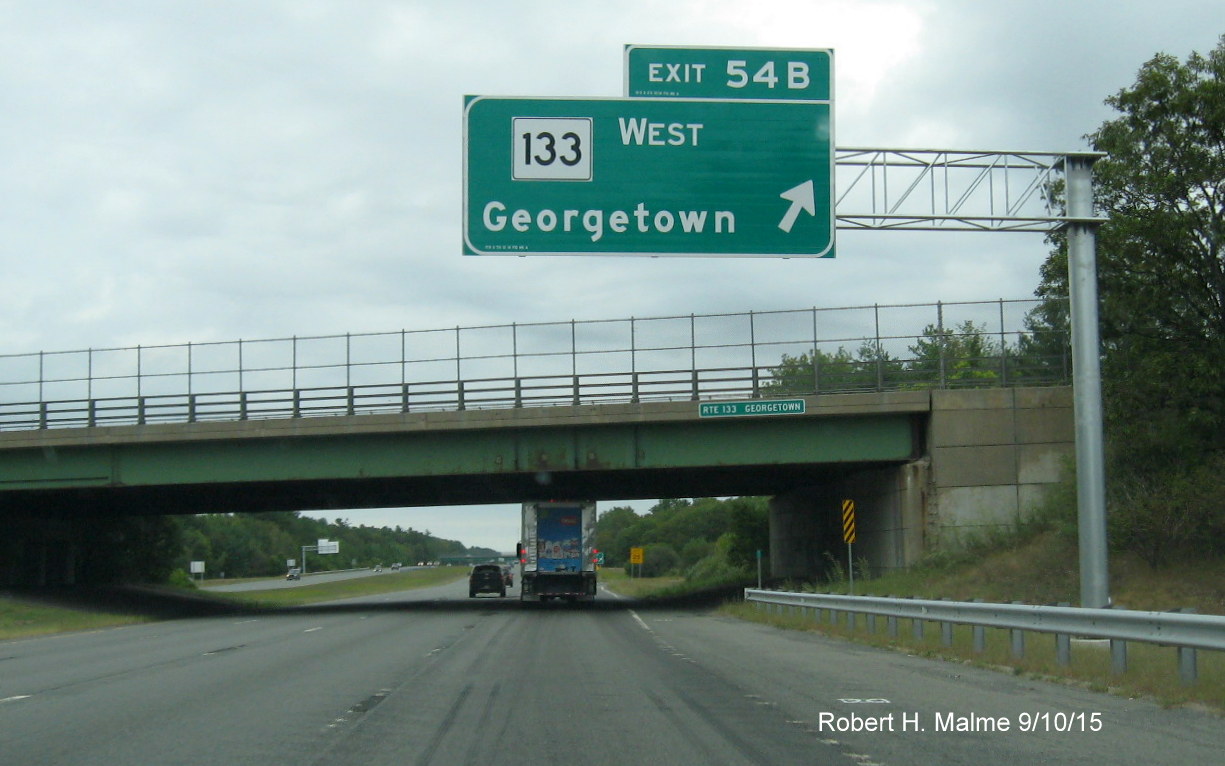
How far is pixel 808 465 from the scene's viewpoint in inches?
1428

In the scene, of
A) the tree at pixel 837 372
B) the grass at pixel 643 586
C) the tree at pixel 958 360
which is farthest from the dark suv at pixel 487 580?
the tree at pixel 958 360

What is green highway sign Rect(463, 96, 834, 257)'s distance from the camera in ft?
60.1

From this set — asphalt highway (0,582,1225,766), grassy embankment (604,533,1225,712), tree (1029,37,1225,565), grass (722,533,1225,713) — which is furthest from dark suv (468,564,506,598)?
asphalt highway (0,582,1225,766)

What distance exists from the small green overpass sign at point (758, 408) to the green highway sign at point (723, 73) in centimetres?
1623

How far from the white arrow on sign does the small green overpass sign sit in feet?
52.2

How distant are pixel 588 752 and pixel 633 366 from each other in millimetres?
29402

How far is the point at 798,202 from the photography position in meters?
18.7

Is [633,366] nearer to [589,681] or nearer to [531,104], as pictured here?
[531,104]

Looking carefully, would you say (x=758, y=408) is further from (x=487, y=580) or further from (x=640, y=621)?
(x=487, y=580)

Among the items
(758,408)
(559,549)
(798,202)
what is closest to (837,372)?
(758,408)

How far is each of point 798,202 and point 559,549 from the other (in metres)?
27.2

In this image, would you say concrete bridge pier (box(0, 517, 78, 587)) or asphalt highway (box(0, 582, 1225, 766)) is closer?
asphalt highway (box(0, 582, 1225, 766))

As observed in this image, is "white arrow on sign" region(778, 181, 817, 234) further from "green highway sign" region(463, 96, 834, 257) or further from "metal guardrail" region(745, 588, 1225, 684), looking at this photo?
"metal guardrail" region(745, 588, 1225, 684)

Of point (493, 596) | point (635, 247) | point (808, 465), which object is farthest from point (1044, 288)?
point (493, 596)
